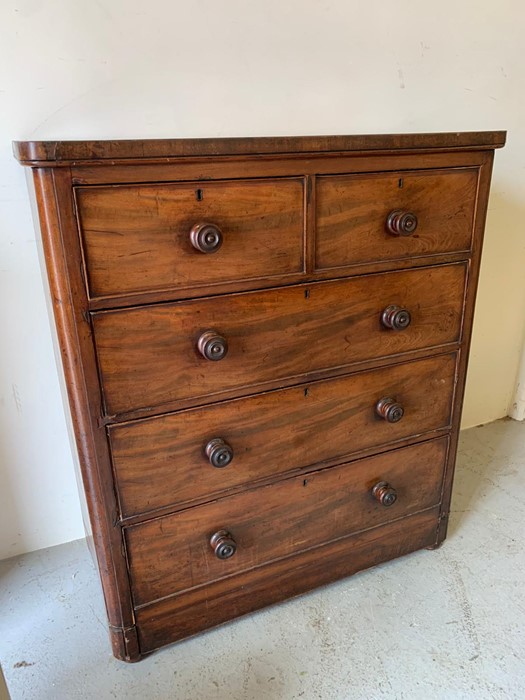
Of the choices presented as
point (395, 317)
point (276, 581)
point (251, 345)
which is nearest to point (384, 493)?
point (276, 581)

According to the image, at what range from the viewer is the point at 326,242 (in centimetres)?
114

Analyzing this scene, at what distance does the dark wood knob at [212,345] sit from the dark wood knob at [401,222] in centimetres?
45

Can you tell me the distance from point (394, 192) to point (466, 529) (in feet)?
3.57

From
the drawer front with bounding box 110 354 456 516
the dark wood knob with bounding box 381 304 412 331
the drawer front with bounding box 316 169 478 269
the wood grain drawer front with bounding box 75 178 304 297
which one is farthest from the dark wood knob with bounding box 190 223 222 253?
the dark wood knob with bounding box 381 304 412 331

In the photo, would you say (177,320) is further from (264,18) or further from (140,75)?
(264,18)

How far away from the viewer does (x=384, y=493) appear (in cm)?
139

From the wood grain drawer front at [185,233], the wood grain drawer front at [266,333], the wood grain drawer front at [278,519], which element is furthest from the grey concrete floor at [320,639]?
the wood grain drawer front at [185,233]

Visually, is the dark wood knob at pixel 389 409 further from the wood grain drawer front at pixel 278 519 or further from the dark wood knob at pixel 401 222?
the dark wood knob at pixel 401 222

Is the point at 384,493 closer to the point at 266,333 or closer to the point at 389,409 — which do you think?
the point at 389,409

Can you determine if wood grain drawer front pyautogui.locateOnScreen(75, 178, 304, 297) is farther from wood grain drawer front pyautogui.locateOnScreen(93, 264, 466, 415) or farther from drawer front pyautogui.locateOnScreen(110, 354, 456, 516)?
drawer front pyautogui.locateOnScreen(110, 354, 456, 516)

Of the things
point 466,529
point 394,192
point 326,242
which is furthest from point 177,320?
point 466,529

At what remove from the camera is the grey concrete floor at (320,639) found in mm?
1214

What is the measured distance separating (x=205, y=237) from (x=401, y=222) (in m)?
0.44

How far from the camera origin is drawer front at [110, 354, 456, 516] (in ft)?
3.65
